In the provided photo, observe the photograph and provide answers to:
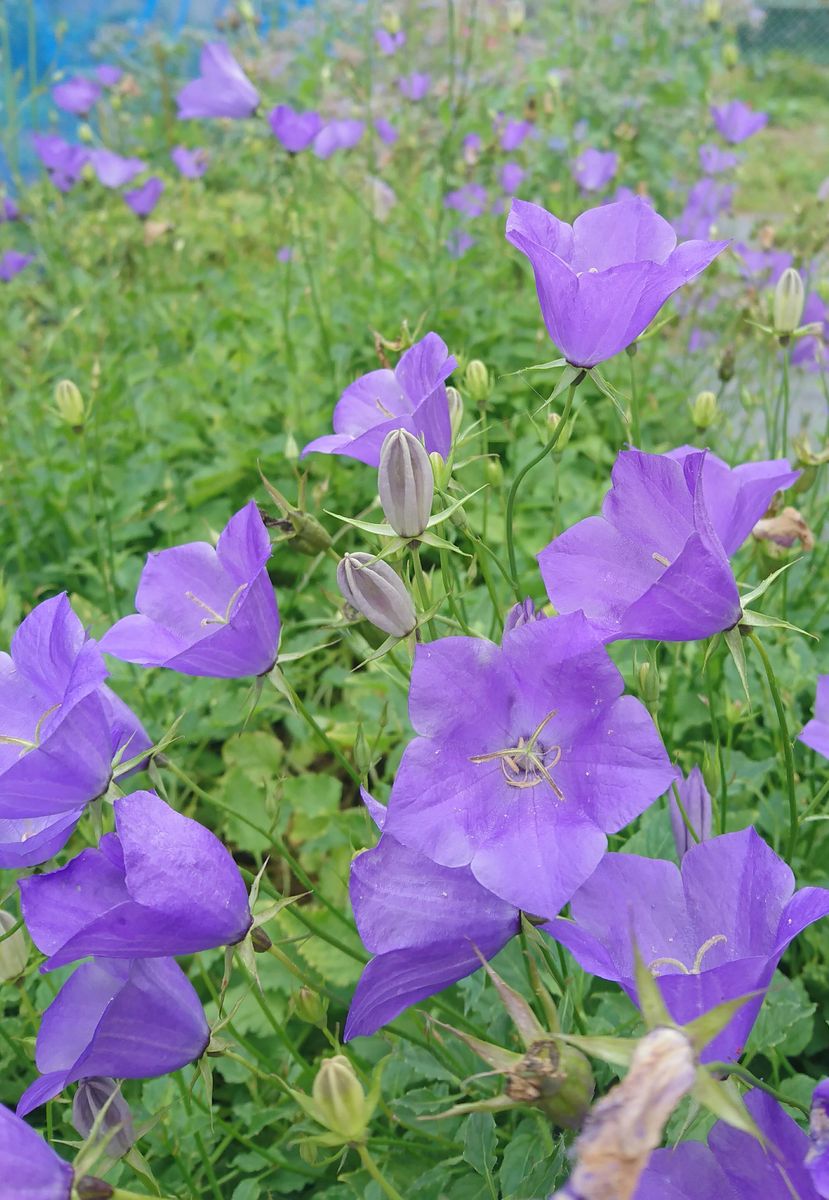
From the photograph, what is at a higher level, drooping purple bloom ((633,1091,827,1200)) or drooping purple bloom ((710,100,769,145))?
drooping purple bloom ((710,100,769,145))

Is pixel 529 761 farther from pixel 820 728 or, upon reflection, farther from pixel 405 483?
pixel 820 728

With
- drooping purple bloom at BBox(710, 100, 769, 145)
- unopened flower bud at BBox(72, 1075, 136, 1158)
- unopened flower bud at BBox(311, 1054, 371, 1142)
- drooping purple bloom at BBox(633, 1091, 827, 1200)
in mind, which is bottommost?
unopened flower bud at BBox(72, 1075, 136, 1158)

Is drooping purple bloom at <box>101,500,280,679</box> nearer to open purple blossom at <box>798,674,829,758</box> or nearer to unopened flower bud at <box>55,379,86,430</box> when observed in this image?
open purple blossom at <box>798,674,829,758</box>

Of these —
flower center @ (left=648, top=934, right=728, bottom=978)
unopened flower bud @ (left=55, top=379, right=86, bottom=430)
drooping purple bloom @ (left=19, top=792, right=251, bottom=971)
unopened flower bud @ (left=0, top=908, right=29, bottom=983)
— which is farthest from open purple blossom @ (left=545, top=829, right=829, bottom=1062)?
unopened flower bud @ (left=55, top=379, right=86, bottom=430)

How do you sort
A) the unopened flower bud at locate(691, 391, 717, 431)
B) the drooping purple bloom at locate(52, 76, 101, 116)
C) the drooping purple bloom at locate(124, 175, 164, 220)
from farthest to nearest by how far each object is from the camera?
the drooping purple bloom at locate(52, 76, 101, 116)
the drooping purple bloom at locate(124, 175, 164, 220)
the unopened flower bud at locate(691, 391, 717, 431)

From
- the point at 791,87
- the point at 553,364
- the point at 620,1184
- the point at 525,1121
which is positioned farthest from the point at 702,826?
the point at 791,87

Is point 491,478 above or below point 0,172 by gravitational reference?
above

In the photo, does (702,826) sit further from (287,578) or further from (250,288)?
(250,288)
